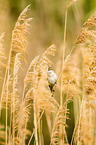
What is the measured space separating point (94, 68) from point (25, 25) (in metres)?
0.75

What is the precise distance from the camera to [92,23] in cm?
204

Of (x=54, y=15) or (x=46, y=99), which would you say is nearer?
(x=46, y=99)

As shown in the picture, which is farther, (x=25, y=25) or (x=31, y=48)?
(x=31, y=48)

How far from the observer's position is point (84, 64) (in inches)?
81.8

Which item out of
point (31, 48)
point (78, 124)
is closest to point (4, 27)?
point (31, 48)

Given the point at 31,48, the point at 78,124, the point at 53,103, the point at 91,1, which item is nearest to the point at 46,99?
the point at 53,103

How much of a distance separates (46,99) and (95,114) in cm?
73

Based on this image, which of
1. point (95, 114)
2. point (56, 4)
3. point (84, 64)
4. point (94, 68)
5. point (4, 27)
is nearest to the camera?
point (94, 68)

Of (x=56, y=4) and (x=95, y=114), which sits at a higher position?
(x=56, y=4)

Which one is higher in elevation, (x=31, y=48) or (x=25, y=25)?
(x=31, y=48)

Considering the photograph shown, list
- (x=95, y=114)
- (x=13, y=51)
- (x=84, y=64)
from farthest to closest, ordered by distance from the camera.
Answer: (x=95, y=114)
(x=13, y=51)
(x=84, y=64)

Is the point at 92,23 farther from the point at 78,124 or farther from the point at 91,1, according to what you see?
the point at 91,1

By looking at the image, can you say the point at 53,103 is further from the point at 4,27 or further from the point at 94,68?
the point at 4,27

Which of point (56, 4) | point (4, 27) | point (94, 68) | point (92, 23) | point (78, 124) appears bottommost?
point (78, 124)
